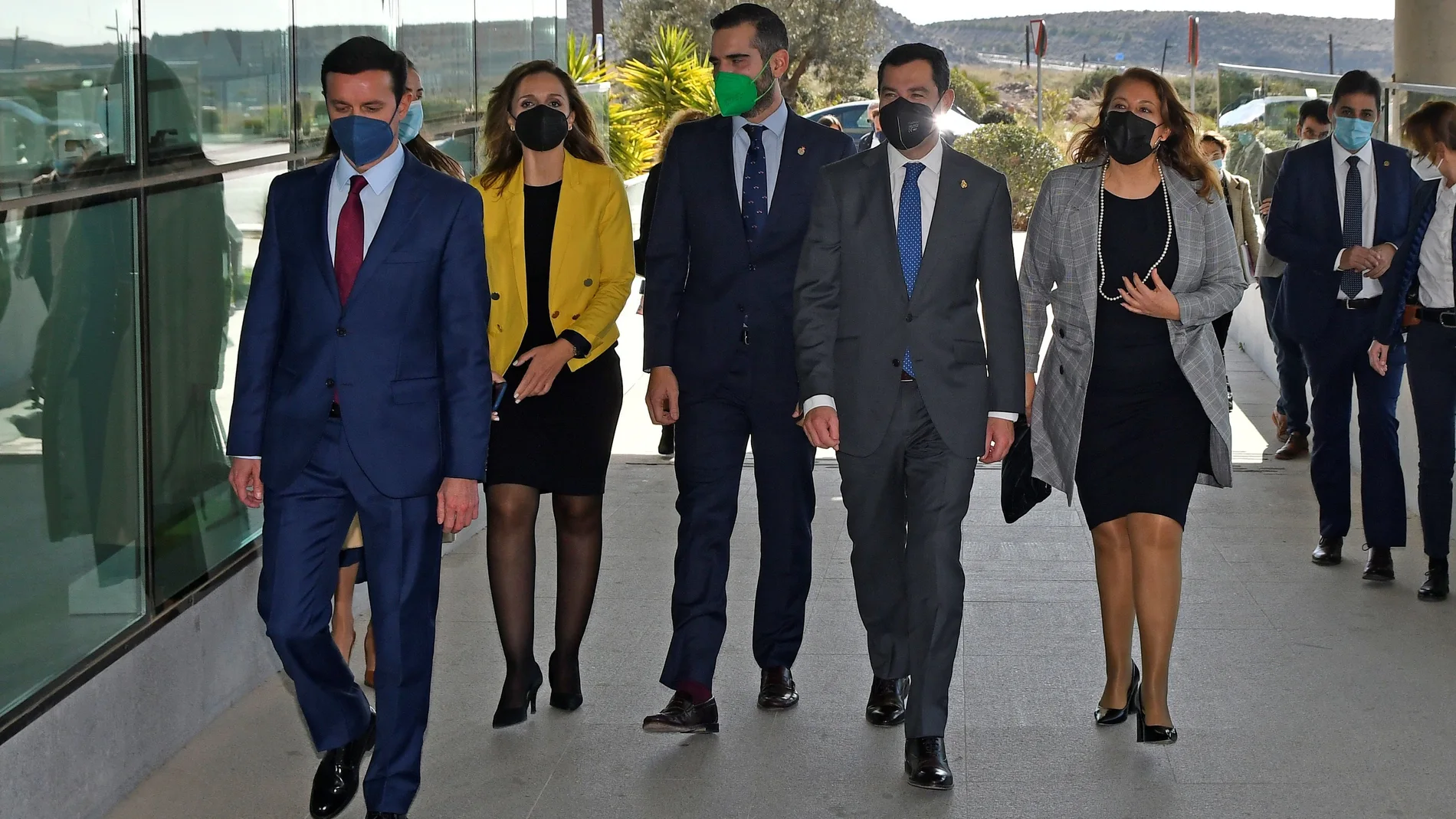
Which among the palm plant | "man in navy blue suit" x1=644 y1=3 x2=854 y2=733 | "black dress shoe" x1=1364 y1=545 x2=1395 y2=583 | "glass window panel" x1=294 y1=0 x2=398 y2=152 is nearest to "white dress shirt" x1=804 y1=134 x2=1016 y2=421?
"man in navy blue suit" x1=644 y1=3 x2=854 y2=733

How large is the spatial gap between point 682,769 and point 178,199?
7.50ft

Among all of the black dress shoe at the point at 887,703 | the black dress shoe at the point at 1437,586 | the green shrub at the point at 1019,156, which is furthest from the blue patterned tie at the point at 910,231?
the green shrub at the point at 1019,156

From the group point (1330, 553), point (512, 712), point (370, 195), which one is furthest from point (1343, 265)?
point (370, 195)

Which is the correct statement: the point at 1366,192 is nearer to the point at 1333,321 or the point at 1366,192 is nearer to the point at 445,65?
the point at 1333,321

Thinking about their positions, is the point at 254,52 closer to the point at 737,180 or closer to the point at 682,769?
the point at 737,180

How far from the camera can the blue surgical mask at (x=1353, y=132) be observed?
7332 mm

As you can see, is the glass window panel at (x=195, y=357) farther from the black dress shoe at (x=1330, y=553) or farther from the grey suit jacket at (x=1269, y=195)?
the grey suit jacket at (x=1269, y=195)

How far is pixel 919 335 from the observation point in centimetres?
487

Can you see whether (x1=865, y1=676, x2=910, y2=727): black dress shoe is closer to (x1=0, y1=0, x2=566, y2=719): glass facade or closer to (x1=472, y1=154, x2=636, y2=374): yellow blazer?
(x1=472, y1=154, x2=636, y2=374): yellow blazer

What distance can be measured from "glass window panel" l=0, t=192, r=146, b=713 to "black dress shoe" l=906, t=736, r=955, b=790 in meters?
2.23

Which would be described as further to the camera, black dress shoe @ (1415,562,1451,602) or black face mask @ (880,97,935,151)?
black dress shoe @ (1415,562,1451,602)

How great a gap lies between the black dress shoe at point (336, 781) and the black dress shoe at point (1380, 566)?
4229 mm

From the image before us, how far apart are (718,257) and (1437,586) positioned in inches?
130

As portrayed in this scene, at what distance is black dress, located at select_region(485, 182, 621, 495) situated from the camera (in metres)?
5.29
